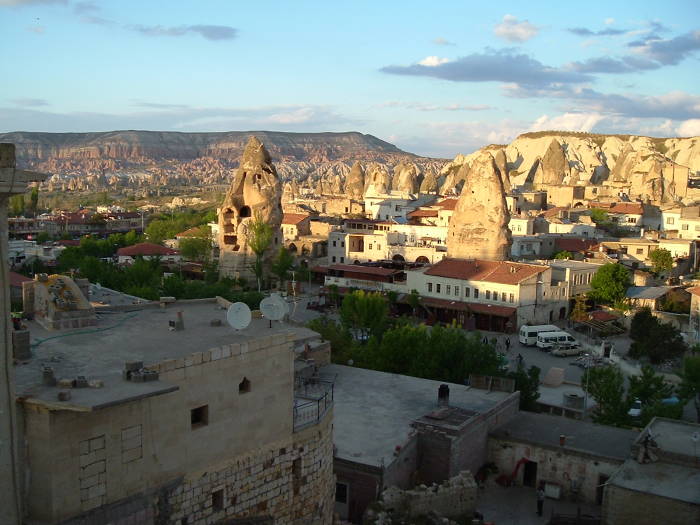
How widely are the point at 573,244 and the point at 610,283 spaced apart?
45.1ft

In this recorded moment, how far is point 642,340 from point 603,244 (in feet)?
72.0

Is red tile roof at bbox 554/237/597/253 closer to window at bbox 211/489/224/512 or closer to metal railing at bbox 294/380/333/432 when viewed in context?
metal railing at bbox 294/380/333/432

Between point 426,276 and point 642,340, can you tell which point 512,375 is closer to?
point 642,340

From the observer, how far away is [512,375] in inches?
854

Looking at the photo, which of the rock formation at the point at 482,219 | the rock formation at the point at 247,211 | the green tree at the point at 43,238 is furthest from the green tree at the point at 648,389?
the green tree at the point at 43,238

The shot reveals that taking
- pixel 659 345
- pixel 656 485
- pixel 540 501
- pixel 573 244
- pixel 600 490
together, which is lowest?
pixel 540 501

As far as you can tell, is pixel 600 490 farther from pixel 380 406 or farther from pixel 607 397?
pixel 380 406

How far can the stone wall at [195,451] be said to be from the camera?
8.15 meters

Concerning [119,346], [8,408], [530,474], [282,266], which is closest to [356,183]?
[282,266]

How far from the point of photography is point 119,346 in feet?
34.4

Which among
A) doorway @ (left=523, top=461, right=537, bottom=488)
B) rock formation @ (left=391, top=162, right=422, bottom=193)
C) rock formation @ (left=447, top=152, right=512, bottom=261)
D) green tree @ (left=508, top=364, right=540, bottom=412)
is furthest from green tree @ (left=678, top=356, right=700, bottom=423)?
rock formation @ (left=391, top=162, right=422, bottom=193)

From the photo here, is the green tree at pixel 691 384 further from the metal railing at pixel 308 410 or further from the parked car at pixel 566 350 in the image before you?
the metal railing at pixel 308 410

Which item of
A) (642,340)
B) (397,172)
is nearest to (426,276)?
(642,340)

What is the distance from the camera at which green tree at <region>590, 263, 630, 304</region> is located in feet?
132
